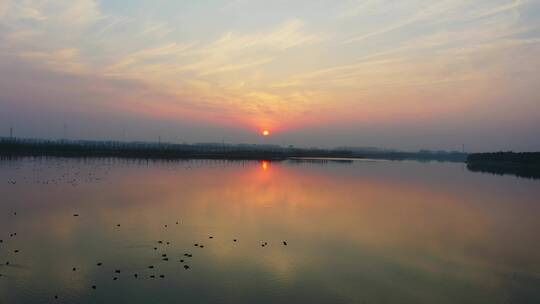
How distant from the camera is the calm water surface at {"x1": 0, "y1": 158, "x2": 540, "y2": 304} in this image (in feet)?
37.3

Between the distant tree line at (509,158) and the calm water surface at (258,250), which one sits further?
the distant tree line at (509,158)

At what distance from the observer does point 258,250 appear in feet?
51.6

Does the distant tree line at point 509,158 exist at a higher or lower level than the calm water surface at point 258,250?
higher

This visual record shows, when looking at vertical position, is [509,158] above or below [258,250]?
above

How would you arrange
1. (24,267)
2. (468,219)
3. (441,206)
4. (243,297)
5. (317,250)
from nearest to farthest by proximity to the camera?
(243,297) → (24,267) → (317,250) → (468,219) → (441,206)

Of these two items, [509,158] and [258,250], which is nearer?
[258,250]

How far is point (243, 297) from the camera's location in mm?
11000

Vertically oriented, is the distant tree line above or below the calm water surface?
above

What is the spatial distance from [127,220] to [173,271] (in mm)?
8299

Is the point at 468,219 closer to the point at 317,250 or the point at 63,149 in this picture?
the point at 317,250

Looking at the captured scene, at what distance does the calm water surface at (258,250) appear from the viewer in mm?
11375

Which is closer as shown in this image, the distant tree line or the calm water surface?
the calm water surface

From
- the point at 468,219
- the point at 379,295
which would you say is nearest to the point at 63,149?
the point at 468,219

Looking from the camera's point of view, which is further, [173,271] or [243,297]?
[173,271]
